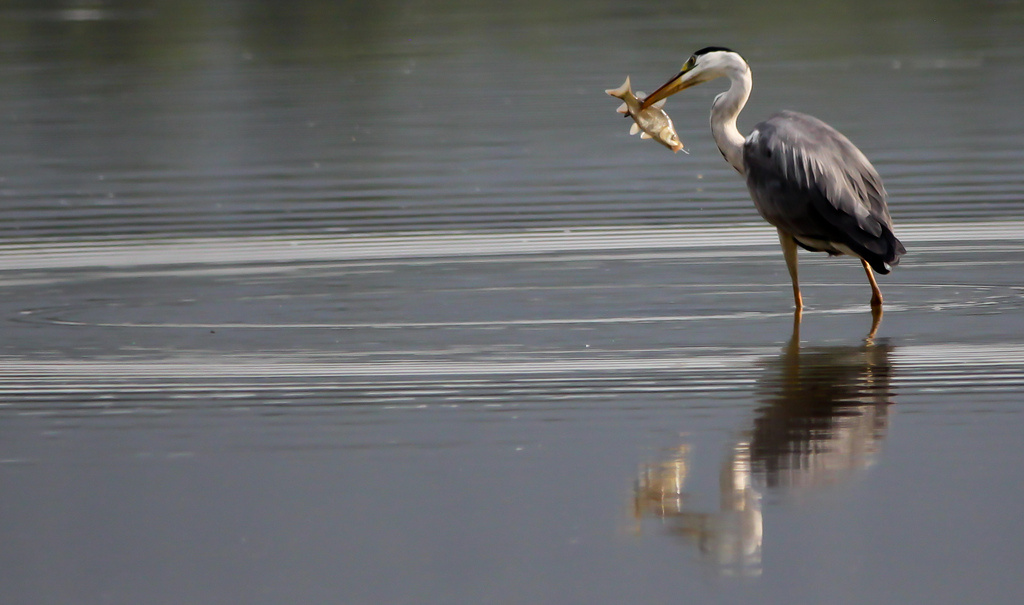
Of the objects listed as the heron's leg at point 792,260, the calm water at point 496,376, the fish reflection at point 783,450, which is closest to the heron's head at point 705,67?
the calm water at point 496,376

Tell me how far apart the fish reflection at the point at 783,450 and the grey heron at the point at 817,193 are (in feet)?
3.54

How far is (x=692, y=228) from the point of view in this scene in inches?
512

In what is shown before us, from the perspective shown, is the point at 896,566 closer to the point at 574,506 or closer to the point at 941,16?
the point at 574,506

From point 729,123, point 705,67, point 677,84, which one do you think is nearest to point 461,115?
point 677,84

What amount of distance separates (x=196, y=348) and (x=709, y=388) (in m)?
2.74

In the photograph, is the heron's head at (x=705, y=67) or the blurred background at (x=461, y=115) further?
the blurred background at (x=461, y=115)

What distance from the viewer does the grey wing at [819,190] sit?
32.1 feet

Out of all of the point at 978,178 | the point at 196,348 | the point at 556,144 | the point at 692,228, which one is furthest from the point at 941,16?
the point at 196,348

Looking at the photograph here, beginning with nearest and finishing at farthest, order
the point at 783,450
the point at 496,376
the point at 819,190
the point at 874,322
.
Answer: the point at 783,450
the point at 496,376
the point at 874,322
the point at 819,190

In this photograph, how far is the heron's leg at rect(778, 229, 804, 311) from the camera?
33.0 feet

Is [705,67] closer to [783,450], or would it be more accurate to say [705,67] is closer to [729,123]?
[729,123]

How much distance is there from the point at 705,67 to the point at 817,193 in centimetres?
178

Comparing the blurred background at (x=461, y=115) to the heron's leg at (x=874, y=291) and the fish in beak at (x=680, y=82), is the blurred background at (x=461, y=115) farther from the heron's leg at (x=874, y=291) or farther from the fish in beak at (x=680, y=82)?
the heron's leg at (x=874, y=291)

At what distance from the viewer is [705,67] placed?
37.7 feet
